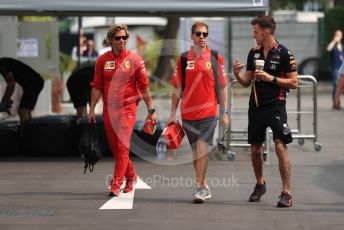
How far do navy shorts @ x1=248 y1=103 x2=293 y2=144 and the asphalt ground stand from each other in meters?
0.72

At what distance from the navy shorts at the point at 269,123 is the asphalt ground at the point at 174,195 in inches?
28.2

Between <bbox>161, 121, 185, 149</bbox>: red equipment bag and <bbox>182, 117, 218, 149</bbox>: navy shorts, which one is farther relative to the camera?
<bbox>161, 121, 185, 149</bbox>: red equipment bag

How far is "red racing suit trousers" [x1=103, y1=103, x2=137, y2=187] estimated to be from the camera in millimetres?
11250

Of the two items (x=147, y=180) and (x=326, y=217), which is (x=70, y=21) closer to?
(x=147, y=180)

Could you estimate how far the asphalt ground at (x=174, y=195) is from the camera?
31.5 ft

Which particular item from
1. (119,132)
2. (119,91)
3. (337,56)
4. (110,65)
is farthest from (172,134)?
(337,56)

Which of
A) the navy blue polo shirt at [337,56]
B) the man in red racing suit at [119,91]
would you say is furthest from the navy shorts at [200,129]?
the navy blue polo shirt at [337,56]

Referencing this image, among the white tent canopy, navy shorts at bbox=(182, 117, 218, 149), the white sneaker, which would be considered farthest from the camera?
the white tent canopy

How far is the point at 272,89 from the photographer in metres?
10.6

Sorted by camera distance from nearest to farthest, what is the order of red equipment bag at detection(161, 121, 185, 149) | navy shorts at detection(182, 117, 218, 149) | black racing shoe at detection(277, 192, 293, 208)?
black racing shoe at detection(277, 192, 293, 208) < navy shorts at detection(182, 117, 218, 149) < red equipment bag at detection(161, 121, 185, 149)

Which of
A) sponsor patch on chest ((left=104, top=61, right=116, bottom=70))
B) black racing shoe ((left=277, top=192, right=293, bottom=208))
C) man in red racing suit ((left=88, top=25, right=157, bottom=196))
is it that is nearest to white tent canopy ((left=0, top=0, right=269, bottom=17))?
man in red racing suit ((left=88, top=25, right=157, bottom=196))

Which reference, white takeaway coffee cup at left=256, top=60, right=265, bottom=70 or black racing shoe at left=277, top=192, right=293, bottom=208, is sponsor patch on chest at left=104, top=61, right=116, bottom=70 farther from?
black racing shoe at left=277, top=192, right=293, bottom=208

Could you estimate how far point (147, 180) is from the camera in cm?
1280

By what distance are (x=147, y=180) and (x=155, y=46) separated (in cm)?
1224
